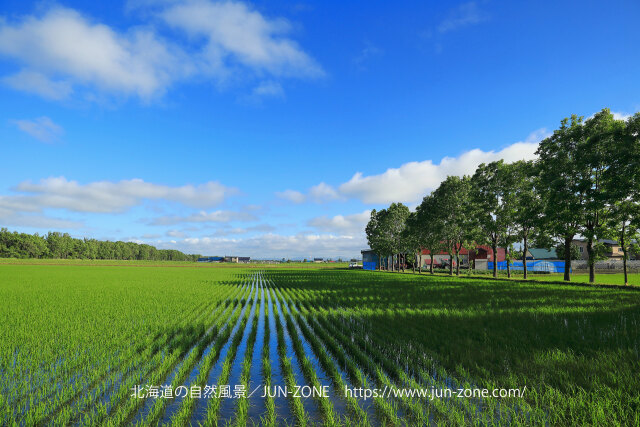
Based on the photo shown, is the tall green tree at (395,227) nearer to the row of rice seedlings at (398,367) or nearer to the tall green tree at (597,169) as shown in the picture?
the tall green tree at (597,169)

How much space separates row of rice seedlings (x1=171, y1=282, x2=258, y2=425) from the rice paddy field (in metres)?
0.05

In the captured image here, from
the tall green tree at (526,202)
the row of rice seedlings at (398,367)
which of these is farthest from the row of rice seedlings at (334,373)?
the tall green tree at (526,202)

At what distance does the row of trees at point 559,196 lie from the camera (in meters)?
24.2

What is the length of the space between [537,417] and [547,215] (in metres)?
30.0

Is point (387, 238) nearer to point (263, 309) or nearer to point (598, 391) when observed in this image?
point (263, 309)

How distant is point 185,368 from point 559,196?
3294 centimetres

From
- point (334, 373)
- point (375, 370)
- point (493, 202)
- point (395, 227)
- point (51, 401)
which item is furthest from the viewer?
point (395, 227)

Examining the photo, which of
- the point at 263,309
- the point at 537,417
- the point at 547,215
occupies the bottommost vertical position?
the point at 263,309

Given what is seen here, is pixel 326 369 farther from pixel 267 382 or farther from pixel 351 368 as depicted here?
pixel 267 382

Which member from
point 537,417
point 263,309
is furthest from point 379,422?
point 263,309

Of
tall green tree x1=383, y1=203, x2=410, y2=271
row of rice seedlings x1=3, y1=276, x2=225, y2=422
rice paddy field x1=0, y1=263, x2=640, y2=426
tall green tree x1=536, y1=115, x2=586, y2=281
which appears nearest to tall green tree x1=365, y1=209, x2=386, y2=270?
tall green tree x1=383, y1=203, x2=410, y2=271

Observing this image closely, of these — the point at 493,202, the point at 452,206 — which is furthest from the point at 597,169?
the point at 452,206

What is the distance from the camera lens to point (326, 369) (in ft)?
26.5

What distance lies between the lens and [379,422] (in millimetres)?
5477
